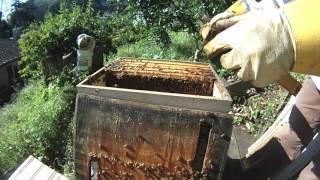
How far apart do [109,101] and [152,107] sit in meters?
0.29

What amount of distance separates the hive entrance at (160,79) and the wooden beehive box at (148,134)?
1.75ft

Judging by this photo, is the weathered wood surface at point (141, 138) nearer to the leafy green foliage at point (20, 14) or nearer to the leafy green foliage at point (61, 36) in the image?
the leafy green foliage at point (61, 36)

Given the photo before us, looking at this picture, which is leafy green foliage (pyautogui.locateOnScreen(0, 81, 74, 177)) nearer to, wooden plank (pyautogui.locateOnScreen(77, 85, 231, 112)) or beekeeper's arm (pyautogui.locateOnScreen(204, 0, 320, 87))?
wooden plank (pyautogui.locateOnScreen(77, 85, 231, 112))

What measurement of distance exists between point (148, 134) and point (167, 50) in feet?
28.7

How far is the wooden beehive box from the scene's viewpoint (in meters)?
2.46

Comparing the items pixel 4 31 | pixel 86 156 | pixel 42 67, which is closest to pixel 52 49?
pixel 42 67

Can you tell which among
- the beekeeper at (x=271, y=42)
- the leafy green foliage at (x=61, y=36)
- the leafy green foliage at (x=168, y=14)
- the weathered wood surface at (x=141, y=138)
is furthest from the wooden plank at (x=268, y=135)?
the leafy green foliage at (x=61, y=36)

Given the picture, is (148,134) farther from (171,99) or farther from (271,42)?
(271,42)

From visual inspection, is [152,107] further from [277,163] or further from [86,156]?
[277,163]

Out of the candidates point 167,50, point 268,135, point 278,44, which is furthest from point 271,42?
point 167,50

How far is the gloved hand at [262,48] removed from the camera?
1.70 meters

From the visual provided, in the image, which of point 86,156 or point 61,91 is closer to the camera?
point 86,156

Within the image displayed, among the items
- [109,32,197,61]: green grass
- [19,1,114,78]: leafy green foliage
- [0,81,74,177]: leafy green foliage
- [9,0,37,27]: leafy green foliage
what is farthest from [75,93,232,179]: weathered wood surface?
[9,0,37,27]: leafy green foliage

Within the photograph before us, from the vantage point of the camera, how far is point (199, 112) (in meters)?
2.45
